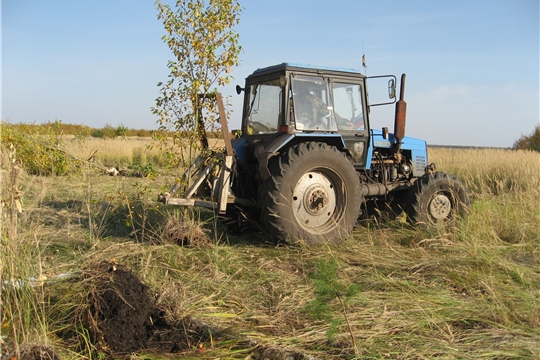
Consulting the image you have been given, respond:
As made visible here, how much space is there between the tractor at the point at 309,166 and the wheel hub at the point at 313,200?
0.01 meters

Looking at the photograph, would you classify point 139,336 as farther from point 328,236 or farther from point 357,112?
point 357,112

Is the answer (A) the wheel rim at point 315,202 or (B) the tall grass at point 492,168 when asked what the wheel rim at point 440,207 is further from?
(B) the tall grass at point 492,168

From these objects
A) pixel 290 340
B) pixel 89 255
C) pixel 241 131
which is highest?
pixel 241 131

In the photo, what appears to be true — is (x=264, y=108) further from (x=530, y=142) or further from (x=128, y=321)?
(x=530, y=142)

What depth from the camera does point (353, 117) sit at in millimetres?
6348

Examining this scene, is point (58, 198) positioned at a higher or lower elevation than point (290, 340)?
higher

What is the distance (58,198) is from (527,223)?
6.99 m

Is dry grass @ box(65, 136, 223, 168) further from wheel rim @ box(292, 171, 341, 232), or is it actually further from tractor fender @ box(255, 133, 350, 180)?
wheel rim @ box(292, 171, 341, 232)

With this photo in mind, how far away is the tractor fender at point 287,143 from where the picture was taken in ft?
17.4

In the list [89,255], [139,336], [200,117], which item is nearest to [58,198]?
[200,117]

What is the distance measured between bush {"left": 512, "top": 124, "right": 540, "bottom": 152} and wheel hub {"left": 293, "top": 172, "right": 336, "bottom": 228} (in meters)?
20.8

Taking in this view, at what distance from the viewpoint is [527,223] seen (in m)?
5.89

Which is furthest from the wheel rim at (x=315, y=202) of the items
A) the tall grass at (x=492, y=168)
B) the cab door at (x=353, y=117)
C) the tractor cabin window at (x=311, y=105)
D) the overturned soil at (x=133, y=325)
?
the tall grass at (x=492, y=168)

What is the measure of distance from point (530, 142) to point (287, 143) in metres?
21.7
